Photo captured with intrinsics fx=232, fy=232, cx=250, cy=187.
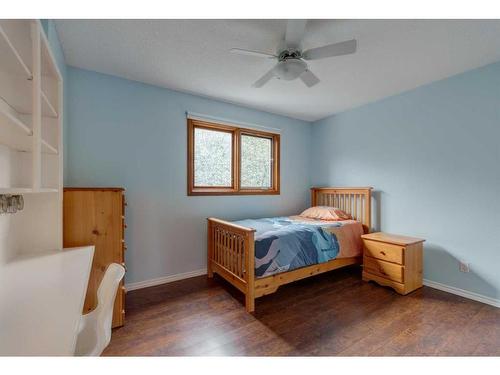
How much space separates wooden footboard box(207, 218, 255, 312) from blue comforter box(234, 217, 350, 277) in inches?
3.8

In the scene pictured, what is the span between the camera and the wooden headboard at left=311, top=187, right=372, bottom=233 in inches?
126

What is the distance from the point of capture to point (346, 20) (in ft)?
5.49

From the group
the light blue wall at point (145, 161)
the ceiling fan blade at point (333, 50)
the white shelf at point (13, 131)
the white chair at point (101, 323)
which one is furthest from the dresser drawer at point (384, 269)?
the white shelf at point (13, 131)

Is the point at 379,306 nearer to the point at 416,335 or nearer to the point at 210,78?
the point at 416,335

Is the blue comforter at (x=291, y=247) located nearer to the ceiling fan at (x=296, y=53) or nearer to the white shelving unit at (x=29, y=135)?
the ceiling fan at (x=296, y=53)

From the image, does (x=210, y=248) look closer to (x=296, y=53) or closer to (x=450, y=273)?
(x=296, y=53)

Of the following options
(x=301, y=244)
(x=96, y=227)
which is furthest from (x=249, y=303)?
(x=96, y=227)

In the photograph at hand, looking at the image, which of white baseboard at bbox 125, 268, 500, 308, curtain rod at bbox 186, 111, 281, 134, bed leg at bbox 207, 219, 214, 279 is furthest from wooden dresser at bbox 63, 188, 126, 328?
curtain rod at bbox 186, 111, 281, 134

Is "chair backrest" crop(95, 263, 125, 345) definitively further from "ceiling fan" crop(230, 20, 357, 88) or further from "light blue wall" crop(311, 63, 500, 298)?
"light blue wall" crop(311, 63, 500, 298)

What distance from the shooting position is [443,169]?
2.61 metres

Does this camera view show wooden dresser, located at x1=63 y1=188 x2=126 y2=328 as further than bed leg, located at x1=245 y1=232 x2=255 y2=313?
No

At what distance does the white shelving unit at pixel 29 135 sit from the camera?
103cm

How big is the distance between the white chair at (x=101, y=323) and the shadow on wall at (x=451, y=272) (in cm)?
318

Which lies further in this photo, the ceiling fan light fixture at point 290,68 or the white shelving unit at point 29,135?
the ceiling fan light fixture at point 290,68
